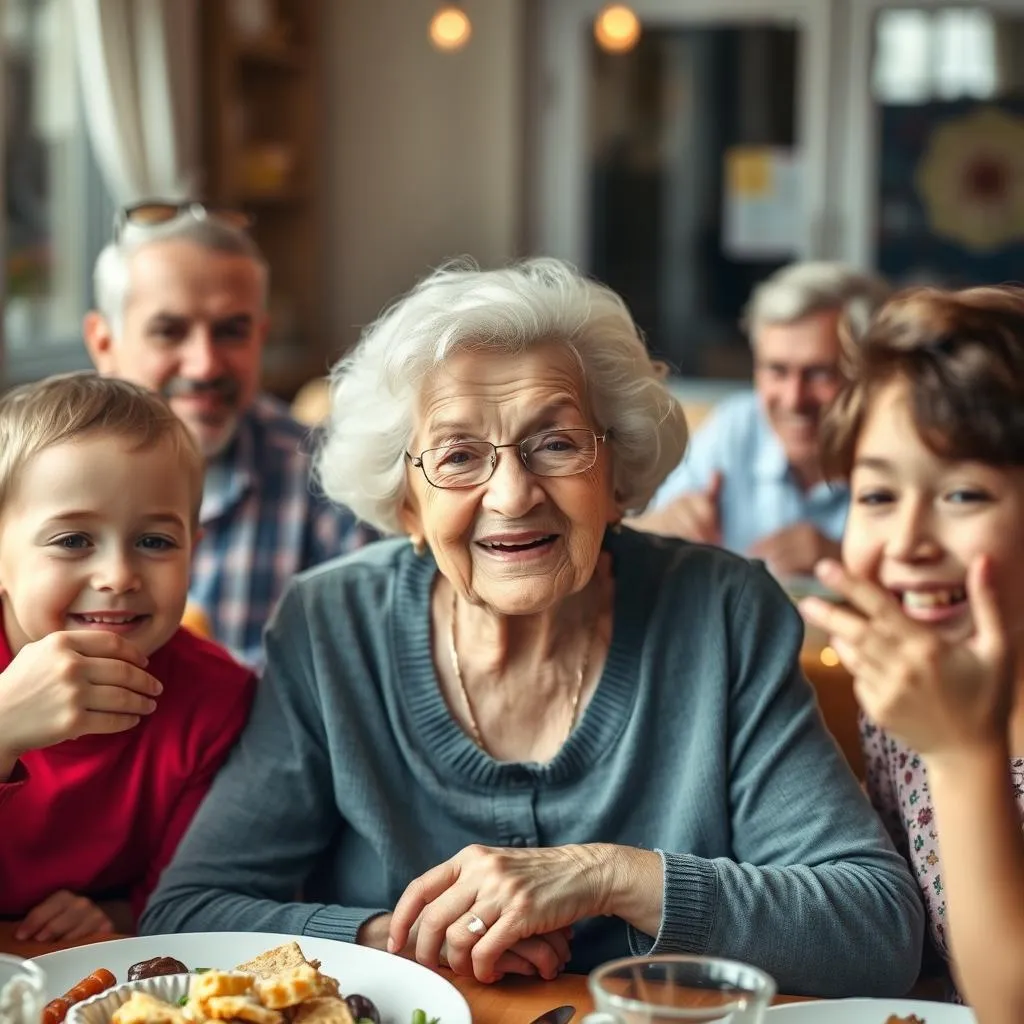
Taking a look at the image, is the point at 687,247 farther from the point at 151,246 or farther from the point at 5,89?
the point at 151,246

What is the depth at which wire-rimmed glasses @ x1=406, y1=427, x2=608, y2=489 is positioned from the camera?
1.68m

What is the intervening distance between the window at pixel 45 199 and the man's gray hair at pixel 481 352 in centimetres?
299

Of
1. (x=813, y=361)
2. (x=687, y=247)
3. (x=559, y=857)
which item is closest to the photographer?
(x=559, y=857)

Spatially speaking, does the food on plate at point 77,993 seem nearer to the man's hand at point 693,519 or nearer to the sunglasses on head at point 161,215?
the man's hand at point 693,519

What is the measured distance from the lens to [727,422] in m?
3.96

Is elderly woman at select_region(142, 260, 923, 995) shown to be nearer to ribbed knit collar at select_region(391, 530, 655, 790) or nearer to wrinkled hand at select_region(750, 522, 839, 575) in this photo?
ribbed knit collar at select_region(391, 530, 655, 790)

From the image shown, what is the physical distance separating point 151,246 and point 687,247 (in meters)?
3.74

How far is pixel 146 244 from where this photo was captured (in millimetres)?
3072

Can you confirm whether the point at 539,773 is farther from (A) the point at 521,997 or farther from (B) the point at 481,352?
(B) the point at 481,352

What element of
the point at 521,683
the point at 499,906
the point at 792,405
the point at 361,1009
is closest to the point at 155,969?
the point at 361,1009

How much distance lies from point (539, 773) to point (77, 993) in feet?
1.91

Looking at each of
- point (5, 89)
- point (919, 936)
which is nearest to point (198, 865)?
point (919, 936)

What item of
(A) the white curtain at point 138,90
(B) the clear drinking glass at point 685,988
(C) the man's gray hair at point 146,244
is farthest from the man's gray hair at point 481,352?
(A) the white curtain at point 138,90

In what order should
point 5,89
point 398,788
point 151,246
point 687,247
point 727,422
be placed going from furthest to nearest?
1. point 687,247
2. point 5,89
3. point 727,422
4. point 151,246
5. point 398,788
